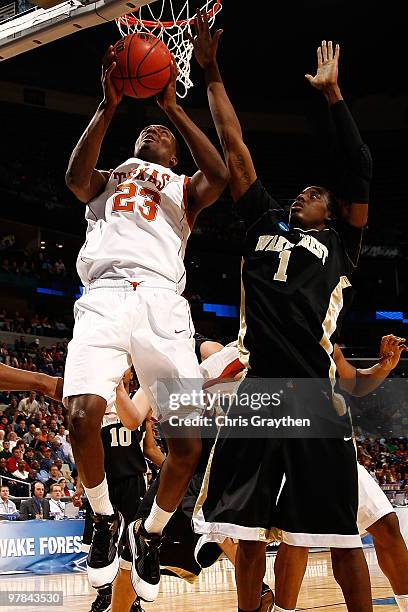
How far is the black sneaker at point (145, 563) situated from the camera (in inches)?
155

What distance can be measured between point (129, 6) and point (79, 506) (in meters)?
7.81

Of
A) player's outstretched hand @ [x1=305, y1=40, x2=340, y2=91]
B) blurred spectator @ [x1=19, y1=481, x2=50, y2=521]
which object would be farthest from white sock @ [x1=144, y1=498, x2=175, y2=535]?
blurred spectator @ [x1=19, y1=481, x2=50, y2=521]

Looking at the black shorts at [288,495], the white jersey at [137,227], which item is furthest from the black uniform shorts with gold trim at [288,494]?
the white jersey at [137,227]

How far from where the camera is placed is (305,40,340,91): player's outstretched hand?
4227 millimetres

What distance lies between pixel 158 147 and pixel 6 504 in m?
7.75

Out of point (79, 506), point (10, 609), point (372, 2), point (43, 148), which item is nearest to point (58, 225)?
point (43, 148)

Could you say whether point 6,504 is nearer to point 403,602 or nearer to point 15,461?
point 15,461

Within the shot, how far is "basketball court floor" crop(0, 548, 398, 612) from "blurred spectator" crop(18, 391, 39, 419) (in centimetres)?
593

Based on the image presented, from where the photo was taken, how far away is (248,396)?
3896 millimetres

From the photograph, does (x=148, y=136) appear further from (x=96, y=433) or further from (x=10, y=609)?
(x=10, y=609)

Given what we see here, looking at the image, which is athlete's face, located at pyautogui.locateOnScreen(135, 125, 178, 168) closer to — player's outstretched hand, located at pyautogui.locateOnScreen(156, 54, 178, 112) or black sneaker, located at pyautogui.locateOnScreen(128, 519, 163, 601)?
player's outstretched hand, located at pyautogui.locateOnScreen(156, 54, 178, 112)

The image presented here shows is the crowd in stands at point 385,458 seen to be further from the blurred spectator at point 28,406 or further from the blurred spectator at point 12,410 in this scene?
the blurred spectator at point 12,410

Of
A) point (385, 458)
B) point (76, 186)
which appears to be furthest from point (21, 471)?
point (385, 458)

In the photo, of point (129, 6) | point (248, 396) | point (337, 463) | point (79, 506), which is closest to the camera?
point (337, 463)
